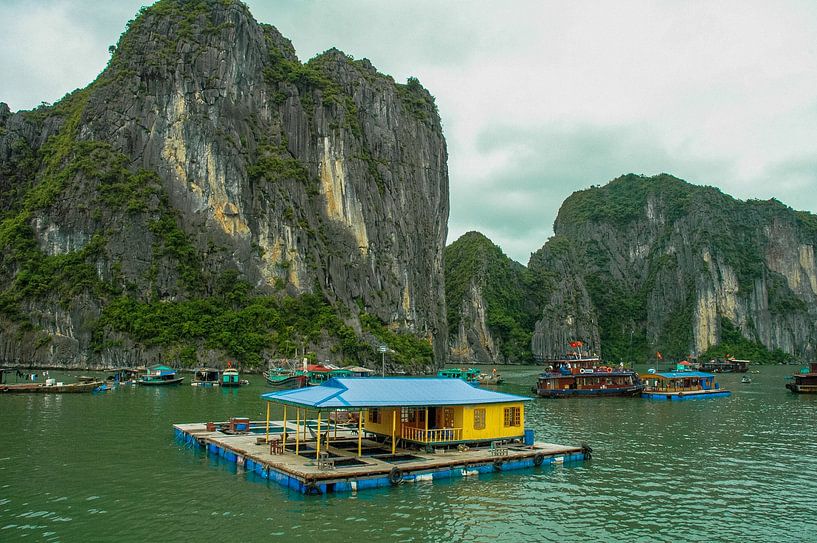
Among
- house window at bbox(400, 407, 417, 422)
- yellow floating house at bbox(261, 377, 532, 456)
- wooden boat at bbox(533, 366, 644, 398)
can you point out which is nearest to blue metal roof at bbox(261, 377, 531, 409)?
yellow floating house at bbox(261, 377, 532, 456)

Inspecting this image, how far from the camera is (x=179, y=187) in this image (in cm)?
12362

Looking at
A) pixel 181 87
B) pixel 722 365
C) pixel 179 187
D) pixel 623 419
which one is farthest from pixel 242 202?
pixel 722 365

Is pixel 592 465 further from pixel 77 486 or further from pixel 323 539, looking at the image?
pixel 77 486

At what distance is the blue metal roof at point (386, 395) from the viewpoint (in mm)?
29325

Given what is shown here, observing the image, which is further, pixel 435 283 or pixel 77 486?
pixel 435 283

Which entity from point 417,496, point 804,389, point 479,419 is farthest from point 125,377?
point 804,389

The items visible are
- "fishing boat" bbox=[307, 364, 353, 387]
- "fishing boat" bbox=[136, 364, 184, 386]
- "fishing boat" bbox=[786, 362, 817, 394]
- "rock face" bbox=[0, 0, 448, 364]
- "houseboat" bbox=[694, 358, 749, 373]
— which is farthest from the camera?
"houseboat" bbox=[694, 358, 749, 373]

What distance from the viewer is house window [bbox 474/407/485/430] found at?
32969 millimetres

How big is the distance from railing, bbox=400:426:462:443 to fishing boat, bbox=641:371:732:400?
51.3 m

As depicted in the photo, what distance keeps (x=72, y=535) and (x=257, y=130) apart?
121923 mm

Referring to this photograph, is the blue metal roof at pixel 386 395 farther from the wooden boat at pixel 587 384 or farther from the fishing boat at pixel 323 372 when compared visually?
the fishing boat at pixel 323 372

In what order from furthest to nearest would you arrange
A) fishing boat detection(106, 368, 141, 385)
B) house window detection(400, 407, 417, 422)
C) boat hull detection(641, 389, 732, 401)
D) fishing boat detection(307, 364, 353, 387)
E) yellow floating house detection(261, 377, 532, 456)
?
fishing boat detection(307, 364, 353, 387) < fishing boat detection(106, 368, 141, 385) < boat hull detection(641, 389, 732, 401) < house window detection(400, 407, 417, 422) < yellow floating house detection(261, 377, 532, 456)

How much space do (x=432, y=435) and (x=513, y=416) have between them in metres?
5.04

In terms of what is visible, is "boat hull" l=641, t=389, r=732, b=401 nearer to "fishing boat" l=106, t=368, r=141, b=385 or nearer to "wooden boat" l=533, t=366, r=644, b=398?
"wooden boat" l=533, t=366, r=644, b=398
